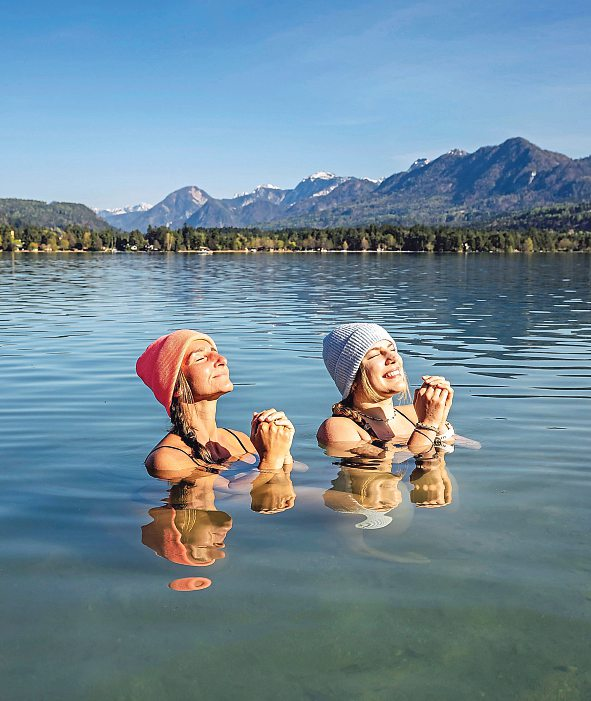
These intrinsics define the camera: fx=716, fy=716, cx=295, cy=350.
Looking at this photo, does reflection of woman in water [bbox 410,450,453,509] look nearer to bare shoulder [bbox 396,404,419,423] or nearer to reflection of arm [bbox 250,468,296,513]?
bare shoulder [bbox 396,404,419,423]

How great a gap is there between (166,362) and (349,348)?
215 centimetres

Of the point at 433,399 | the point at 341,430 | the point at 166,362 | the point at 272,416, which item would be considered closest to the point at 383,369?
the point at 433,399

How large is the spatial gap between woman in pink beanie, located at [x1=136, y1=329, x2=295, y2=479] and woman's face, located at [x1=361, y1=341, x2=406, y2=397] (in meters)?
1.37

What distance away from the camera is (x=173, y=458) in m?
7.67

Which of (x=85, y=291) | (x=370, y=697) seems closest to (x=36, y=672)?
(x=370, y=697)

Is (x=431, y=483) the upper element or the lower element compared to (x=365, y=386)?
lower

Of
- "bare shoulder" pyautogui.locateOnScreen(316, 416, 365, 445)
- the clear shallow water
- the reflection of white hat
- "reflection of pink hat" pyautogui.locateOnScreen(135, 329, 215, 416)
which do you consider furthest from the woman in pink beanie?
"bare shoulder" pyautogui.locateOnScreen(316, 416, 365, 445)

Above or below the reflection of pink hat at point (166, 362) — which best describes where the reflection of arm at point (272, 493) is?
below

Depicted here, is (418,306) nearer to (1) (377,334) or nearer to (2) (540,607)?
(1) (377,334)

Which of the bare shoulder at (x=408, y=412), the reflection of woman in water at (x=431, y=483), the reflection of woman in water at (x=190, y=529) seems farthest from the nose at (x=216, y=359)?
the bare shoulder at (x=408, y=412)

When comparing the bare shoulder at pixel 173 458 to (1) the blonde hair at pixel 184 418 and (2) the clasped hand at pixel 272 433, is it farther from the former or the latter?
(2) the clasped hand at pixel 272 433

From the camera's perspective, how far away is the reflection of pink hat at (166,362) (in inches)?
286

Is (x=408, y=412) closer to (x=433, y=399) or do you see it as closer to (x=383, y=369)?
(x=433, y=399)

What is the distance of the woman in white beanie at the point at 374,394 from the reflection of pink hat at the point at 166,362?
→ 1.70m
